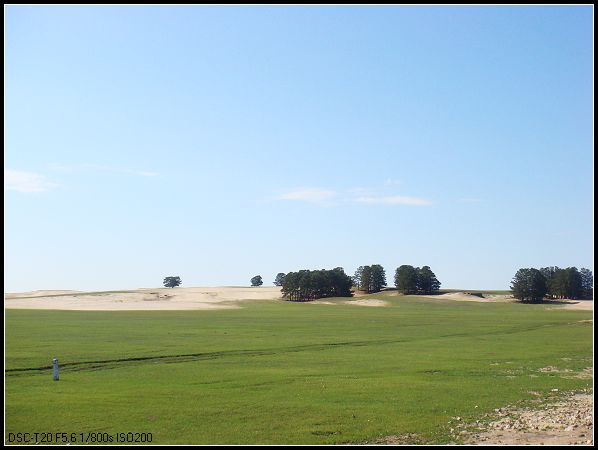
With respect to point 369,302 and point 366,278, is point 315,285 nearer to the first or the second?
point 366,278

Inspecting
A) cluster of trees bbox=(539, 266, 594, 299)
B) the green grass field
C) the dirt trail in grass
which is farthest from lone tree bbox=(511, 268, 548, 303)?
the dirt trail in grass

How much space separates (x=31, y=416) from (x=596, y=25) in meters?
21.9

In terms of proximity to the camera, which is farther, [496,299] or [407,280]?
[407,280]

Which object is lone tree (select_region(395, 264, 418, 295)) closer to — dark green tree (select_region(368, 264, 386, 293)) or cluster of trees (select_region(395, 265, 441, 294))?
cluster of trees (select_region(395, 265, 441, 294))

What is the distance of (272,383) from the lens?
25094 millimetres

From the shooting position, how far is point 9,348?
37.6 metres

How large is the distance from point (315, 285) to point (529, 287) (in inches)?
2107

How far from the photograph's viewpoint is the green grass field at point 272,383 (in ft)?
58.7

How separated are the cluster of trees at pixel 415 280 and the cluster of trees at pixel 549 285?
2296 cm

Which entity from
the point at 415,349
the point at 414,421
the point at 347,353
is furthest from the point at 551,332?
the point at 414,421

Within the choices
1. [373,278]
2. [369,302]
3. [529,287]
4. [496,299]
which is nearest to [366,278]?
[373,278]

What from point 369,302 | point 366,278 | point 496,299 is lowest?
point 496,299

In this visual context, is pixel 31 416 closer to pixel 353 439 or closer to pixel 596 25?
pixel 353 439

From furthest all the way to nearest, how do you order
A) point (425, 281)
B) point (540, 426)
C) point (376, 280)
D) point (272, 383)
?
1. point (376, 280)
2. point (425, 281)
3. point (272, 383)
4. point (540, 426)
